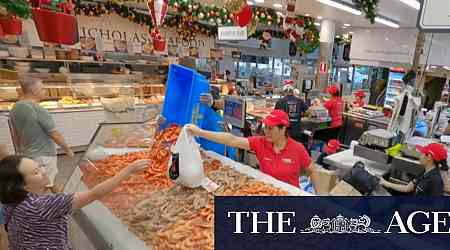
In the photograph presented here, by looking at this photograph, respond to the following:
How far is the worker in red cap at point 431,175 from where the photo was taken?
280cm

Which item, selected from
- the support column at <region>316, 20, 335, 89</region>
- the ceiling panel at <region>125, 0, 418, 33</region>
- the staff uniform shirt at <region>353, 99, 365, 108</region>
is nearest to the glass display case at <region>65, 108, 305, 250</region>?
the ceiling panel at <region>125, 0, 418, 33</region>

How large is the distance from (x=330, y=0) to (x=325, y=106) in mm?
2216

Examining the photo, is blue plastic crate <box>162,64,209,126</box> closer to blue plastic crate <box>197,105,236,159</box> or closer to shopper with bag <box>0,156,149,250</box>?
blue plastic crate <box>197,105,236,159</box>

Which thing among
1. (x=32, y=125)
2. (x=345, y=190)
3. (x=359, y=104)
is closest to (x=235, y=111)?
(x=345, y=190)

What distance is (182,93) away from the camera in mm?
2637

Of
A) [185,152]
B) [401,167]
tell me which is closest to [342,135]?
[401,167]

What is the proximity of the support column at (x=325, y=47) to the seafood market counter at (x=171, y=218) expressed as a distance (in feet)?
27.5

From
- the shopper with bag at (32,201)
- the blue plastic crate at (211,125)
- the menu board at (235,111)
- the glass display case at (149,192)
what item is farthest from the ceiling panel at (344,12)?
the shopper with bag at (32,201)

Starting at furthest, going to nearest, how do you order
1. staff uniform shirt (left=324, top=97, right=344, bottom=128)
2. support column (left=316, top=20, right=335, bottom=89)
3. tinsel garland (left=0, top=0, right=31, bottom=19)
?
support column (left=316, top=20, right=335, bottom=89) < staff uniform shirt (left=324, top=97, right=344, bottom=128) < tinsel garland (left=0, top=0, right=31, bottom=19)

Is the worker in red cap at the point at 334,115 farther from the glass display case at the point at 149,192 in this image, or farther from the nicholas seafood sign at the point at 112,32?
the nicholas seafood sign at the point at 112,32

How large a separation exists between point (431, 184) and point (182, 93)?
237 centimetres

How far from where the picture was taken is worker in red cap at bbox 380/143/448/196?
2.80 meters

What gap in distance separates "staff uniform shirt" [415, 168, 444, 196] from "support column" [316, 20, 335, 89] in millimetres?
7578

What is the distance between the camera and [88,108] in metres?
6.39
